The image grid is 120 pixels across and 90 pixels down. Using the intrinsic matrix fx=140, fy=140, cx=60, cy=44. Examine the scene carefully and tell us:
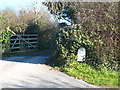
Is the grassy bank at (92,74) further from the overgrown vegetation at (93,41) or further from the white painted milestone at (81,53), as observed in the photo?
the white painted milestone at (81,53)

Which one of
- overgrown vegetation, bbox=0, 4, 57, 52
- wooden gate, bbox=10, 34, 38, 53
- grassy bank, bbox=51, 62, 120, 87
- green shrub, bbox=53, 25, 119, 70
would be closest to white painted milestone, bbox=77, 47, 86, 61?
green shrub, bbox=53, 25, 119, 70

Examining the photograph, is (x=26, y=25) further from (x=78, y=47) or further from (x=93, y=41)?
(x=93, y=41)

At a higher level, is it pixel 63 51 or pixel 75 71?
pixel 63 51

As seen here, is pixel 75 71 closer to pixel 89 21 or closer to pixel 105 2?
pixel 89 21

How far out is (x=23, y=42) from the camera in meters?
12.9

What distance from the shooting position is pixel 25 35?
13273mm

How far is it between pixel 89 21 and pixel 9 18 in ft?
25.3

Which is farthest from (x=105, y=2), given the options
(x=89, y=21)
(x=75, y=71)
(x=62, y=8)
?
(x=62, y=8)

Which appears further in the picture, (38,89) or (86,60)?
(86,60)

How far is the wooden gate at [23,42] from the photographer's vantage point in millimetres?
12227

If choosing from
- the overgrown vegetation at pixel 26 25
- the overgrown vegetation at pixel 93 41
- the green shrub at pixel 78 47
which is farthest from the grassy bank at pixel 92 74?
the overgrown vegetation at pixel 26 25

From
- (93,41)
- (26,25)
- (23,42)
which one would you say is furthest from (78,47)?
(26,25)

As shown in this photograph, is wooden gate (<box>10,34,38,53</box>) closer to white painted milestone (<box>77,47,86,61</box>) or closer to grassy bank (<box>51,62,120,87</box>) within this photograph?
grassy bank (<box>51,62,120,87</box>)

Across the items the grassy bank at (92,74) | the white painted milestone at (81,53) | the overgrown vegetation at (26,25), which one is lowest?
the grassy bank at (92,74)
